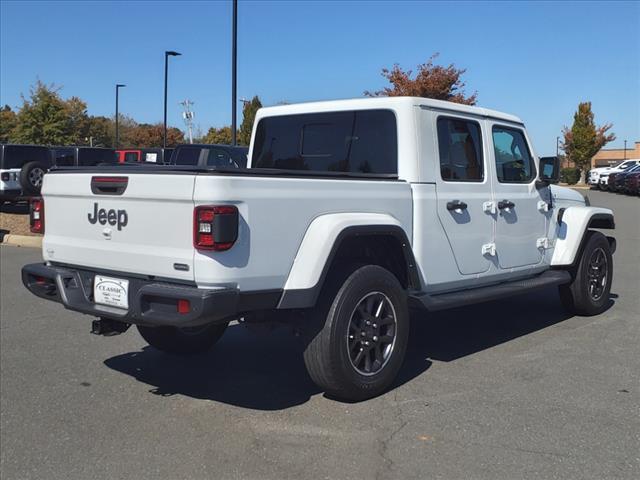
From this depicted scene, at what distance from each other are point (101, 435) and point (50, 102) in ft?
138

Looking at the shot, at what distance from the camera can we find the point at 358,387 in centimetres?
417

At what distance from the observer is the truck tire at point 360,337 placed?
4012mm

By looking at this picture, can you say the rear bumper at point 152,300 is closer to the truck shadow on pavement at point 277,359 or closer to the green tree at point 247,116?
the truck shadow on pavement at point 277,359

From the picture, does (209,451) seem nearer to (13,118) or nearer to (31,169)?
(31,169)

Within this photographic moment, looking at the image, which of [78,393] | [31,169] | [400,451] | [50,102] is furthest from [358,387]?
[50,102]

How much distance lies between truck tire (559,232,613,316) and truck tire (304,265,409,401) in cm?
275

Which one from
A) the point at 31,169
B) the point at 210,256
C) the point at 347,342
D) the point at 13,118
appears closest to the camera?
the point at 210,256

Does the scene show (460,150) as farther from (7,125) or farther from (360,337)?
(7,125)

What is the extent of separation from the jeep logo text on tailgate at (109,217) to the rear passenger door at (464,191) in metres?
2.22

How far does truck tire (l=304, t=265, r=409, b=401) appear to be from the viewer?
4.01 m

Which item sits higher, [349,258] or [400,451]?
[349,258]

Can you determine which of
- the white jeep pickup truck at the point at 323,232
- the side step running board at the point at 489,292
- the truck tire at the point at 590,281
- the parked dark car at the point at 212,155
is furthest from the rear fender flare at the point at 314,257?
the parked dark car at the point at 212,155

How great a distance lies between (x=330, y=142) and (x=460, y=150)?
40.9 inches

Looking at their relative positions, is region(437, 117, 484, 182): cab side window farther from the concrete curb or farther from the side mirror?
the concrete curb
